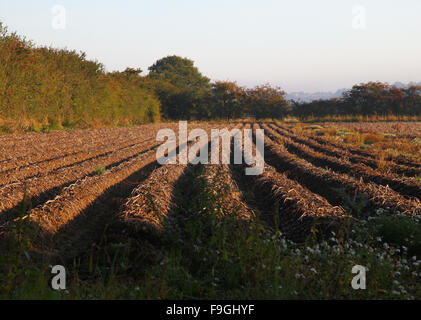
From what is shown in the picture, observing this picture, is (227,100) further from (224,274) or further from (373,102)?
(224,274)

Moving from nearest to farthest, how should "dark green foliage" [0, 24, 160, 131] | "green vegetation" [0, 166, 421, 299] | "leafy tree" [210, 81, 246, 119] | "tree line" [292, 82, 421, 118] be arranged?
"green vegetation" [0, 166, 421, 299] < "dark green foliage" [0, 24, 160, 131] < "tree line" [292, 82, 421, 118] < "leafy tree" [210, 81, 246, 119]

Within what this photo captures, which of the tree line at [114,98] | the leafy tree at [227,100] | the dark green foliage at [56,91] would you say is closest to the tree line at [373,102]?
the tree line at [114,98]

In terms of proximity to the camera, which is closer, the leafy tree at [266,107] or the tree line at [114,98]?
the tree line at [114,98]

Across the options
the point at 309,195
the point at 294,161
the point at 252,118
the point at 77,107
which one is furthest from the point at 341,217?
the point at 252,118

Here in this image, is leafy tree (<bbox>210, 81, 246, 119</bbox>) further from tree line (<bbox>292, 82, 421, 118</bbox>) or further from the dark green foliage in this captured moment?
the dark green foliage

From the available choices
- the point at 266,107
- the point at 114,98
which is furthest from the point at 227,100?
the point at 114,98

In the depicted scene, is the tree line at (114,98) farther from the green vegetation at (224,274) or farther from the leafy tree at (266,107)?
the green vegetation at (224,274)

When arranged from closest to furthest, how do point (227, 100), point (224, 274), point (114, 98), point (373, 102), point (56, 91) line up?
point (224, 274)
point (56, 91)
point (114, 98)
point (373, 102)
point (227, 100)

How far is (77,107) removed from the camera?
93.6 ft

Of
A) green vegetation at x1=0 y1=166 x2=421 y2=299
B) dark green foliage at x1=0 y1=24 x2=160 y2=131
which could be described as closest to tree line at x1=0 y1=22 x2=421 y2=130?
dark green foliage at x1=0 y1=24 x2=160 y2=131

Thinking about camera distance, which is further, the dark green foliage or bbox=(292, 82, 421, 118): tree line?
bbox=(292, 82, 421, 118): tree line

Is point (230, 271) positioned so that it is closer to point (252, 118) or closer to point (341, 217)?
point (341, 217)

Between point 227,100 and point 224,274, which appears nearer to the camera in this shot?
point 224,274

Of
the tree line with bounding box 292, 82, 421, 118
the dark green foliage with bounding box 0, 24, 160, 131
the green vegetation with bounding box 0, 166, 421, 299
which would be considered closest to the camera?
the green vegetation with bounding box 0, 166, 421, 299
